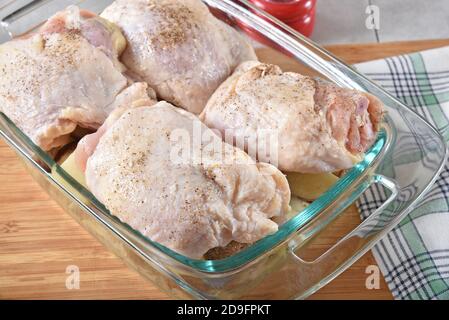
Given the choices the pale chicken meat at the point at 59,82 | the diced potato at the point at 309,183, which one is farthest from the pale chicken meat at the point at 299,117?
the pale chicken meat at the point at 59,82

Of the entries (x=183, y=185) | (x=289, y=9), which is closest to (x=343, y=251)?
(x=183, y=185)

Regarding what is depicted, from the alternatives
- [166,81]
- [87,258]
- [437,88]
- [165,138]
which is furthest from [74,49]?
[437,88]

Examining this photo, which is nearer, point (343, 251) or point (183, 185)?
point (183, 185)

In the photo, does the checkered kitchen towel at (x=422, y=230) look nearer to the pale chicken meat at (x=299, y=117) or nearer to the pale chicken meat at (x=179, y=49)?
the pale chicken meat at (x=299, y=117)

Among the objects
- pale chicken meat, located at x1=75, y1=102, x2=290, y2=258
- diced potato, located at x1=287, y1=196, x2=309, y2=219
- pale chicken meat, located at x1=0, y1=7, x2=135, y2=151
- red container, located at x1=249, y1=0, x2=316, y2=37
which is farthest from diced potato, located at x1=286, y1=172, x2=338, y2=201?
red container, located at x1=249, y1=0, x2=316, y2=37

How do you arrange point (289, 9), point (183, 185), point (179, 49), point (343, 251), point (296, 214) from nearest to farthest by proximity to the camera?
point (183, 185) < point (296, 214) < point (343, 251) < point (179, 49) < point (289, 9)

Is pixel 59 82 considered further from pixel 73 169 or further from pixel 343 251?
pixel 343 251
